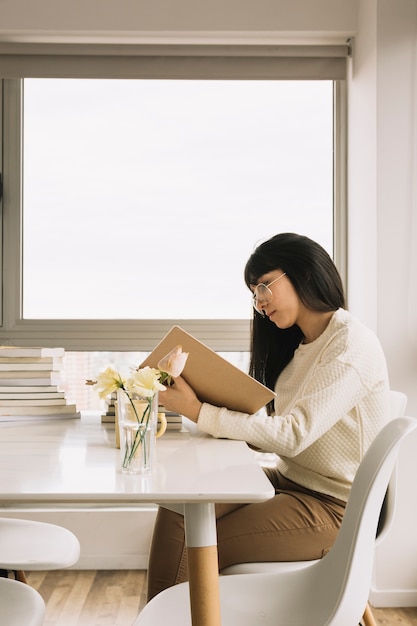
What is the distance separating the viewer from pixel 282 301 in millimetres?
1956

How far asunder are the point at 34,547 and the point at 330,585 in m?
0.85

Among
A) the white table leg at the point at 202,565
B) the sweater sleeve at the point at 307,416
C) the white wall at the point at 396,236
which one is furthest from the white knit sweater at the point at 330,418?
the white wall at the point at 396,236

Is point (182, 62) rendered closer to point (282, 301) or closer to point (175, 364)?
point (282, 301)

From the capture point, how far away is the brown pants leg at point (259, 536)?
1.64 metres

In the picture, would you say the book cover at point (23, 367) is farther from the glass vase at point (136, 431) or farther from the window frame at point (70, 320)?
the window frame at point (70, 320)

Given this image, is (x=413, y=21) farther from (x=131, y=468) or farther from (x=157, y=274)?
(x=131, y=468)

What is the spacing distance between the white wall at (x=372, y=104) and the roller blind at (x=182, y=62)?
47mm

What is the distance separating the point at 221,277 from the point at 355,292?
563 millimetres

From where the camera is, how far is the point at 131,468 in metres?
1.26

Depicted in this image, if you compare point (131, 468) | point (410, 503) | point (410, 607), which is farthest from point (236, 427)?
point (410, 607)

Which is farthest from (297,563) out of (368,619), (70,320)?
(70,320)

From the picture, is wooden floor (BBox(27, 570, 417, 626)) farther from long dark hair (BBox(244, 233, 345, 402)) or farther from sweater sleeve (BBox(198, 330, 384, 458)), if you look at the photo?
long dark hair (BBox(244, 233, 345, 402))

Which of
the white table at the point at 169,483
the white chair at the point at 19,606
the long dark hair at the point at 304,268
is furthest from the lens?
the long dark hair at the point at 304,268

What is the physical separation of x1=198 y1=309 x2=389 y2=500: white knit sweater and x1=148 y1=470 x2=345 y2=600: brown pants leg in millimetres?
94
